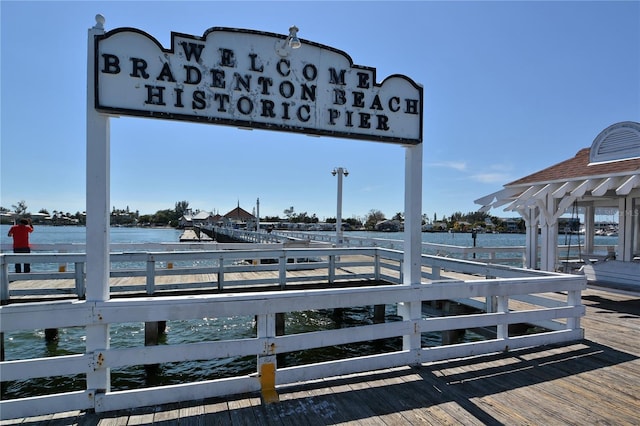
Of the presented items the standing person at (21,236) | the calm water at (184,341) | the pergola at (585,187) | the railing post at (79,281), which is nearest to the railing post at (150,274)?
the railing post at (79,281)

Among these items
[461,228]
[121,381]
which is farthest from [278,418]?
[461,228]

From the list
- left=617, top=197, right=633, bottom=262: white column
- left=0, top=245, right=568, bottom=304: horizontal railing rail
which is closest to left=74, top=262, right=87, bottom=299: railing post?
left=0, top=245, right=568, bottom=304: horizontal railing rail

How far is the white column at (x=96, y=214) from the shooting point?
131 inches

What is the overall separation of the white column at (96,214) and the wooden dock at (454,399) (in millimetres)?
603

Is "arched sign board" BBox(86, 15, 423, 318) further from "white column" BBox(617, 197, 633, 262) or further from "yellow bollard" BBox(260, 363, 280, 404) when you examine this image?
"white column" BBox(617, 197, 633, 262)

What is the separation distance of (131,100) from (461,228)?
9924cm

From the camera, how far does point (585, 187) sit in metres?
9.80

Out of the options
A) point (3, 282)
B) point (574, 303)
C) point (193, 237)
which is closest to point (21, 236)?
point (3, 282)

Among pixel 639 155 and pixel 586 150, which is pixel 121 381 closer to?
pixel 639 155

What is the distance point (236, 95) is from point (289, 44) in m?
0.77

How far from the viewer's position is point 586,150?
13156mm

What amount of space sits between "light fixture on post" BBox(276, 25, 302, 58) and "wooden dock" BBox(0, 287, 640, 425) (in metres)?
3.44

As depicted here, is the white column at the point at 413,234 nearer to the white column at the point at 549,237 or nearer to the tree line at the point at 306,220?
the white column at the point at 549,237

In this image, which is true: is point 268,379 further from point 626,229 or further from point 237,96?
point 626,229
